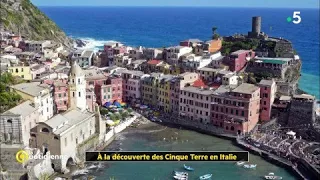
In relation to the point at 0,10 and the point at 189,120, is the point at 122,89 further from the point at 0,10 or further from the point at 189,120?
the point at 0,10

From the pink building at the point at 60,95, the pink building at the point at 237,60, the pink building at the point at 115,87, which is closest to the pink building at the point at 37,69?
the pink building at the point at 60,95

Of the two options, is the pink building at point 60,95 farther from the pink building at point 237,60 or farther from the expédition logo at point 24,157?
the pink building at point 237,60

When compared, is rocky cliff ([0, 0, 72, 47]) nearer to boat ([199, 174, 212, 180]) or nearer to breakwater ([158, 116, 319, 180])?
breakwater ([158, 116, 319, 180])

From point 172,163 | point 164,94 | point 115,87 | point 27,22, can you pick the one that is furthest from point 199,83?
point 27,22

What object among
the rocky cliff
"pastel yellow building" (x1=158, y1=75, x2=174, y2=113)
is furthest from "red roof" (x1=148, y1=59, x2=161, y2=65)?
the rocky cliff

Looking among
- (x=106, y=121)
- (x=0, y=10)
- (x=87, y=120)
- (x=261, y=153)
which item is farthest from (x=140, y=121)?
(x=0, y=10)

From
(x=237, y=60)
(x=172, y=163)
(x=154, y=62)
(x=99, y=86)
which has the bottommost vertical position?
(x=172, y=163)

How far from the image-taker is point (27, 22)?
10506 centimetres

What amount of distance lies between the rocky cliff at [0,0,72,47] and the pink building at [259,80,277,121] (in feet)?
196

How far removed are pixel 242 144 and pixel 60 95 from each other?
2206 cm

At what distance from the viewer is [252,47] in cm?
7512

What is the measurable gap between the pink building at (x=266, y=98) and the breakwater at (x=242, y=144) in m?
5.83

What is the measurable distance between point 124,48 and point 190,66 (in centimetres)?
1581

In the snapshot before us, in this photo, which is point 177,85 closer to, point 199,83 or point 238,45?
point 199,83
